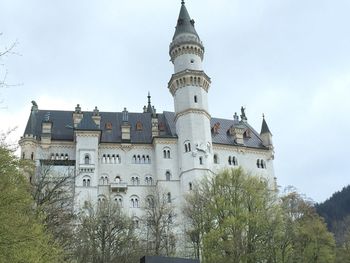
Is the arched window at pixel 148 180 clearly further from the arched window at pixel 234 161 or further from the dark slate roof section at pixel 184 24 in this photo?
the dark slate roof section at pixel 184 24

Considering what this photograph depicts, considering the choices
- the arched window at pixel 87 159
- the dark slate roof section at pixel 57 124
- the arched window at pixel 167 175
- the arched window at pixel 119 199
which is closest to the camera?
the arched window at pixel 119 199

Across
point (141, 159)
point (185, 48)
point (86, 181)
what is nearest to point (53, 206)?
point (86, 181)

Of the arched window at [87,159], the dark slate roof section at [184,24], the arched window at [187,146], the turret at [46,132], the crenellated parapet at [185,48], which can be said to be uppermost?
the dark slate roof section at [184,24]

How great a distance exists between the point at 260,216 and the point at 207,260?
5.90 metres

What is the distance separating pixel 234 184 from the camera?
47750 millimetres

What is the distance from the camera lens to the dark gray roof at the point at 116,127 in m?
72.8

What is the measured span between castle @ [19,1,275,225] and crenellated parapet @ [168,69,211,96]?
0.46 feet

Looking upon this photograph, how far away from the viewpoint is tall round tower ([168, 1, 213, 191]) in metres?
69.9

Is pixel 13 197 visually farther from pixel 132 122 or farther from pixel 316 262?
pixel 132 122

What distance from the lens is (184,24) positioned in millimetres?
78625

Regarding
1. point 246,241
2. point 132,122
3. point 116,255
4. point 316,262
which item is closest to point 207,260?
point 246,241

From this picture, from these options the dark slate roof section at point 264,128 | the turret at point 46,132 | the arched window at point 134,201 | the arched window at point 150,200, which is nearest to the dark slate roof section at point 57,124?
the turret at point 46,132

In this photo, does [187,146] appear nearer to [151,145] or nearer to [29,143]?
[151,145]

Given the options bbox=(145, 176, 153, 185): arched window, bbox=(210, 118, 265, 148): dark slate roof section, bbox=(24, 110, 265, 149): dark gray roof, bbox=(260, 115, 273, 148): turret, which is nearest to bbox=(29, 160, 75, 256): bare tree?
bbox=(145, 176, 153, 185): arched window
